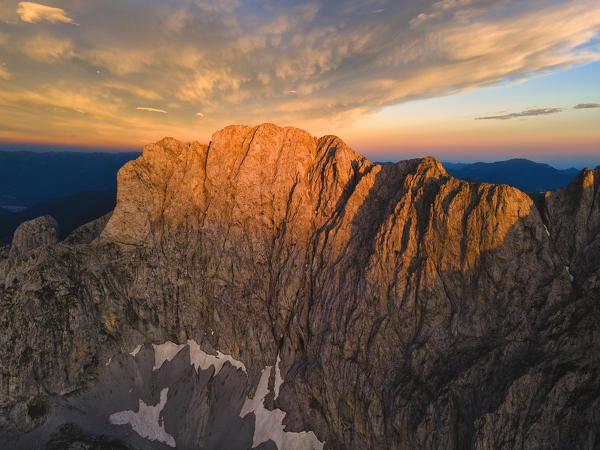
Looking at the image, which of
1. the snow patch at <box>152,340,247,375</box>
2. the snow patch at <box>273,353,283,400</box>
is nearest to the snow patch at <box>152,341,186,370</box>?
the snow patch at <box>152,340,247,375</box>

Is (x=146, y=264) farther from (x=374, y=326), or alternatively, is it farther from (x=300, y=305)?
(x=374, y=326)

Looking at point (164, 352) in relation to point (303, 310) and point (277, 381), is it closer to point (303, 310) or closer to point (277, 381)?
point (277, 381)

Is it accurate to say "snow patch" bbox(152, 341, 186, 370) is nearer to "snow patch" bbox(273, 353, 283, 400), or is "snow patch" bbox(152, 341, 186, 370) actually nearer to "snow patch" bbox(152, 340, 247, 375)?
"snow patch" bbox(152, 340, 247, 375)

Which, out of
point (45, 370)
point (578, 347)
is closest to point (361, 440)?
point (578, 347)

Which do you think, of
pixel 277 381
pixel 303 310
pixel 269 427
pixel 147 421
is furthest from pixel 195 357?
pixel 303 310

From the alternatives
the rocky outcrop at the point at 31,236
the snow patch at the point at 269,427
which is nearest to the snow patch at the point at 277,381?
the snow patch at the point at 269,427

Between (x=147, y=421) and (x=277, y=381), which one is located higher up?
(x=277, y=381)

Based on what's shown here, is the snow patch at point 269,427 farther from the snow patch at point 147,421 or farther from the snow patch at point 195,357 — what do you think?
the snow patch at point 147,421
